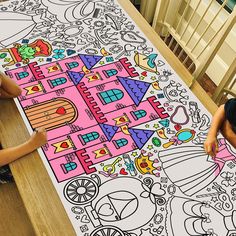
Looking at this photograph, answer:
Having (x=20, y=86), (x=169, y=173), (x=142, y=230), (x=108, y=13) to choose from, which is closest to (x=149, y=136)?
(x=169, y=173)

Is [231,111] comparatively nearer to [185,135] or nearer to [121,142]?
[185,135]

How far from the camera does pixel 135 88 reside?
3.76ft

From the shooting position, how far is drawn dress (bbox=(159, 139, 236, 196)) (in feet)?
3.14

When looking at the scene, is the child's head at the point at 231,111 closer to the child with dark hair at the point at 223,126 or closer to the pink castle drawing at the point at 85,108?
the child with dark hair at the point at 223,126

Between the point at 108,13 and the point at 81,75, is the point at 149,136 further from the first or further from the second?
the point at 108,13

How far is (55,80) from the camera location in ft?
3.70

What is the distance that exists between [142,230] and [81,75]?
0.57m

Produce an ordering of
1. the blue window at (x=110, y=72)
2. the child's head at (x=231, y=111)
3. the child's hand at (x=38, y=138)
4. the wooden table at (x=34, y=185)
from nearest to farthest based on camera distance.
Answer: the wooden table at (x=34, y=185)
the child's hand at (x=38, y=138)
the child's head at (x=231, y=111)
the blue window at (x=110, y=72)

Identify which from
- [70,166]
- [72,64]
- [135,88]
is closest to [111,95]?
[135,88]

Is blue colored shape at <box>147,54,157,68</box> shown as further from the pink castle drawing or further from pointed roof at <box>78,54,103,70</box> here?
pointed roof at <box>78,54,103,70</box>

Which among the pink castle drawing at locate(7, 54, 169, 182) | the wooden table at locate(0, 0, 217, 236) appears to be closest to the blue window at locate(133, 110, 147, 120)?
the pink castle drawing at locate(7, 54, 169, 182)

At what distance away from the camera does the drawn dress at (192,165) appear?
96 cm

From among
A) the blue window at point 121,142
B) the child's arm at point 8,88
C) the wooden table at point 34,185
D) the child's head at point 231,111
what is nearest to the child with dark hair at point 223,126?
the child's head at point 231,111

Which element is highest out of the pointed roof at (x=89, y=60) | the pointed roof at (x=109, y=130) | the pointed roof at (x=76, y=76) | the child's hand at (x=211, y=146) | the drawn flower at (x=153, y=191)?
the pointed roof at (x=89, y=60)
